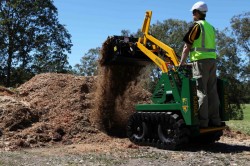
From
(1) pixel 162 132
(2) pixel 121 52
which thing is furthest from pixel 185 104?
(2) pixel 121 52

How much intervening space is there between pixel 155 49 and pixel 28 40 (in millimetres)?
28340

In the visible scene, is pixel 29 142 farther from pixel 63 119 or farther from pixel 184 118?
pixel 184 118

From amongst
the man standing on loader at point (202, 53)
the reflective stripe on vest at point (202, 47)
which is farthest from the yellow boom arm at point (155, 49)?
the reflective stripe on vest at point (202, 47)

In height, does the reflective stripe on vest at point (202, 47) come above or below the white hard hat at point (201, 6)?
below

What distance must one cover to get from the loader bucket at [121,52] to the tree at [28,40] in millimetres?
26220

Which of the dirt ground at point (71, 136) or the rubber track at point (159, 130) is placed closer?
the dirt ground at point (71, 136)

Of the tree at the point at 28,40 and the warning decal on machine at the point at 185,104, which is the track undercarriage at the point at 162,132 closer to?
the warning decal on machine at the point at 185,104

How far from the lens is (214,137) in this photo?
355 inches

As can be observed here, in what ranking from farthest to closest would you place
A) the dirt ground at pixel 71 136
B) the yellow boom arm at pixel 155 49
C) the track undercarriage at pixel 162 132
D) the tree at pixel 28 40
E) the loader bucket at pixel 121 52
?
1. the tree at pixel 28 40
2. the loader bucket at pixel 121 52
3. the yellow boom arm at pixel 155 49
4. the track undercarriage at pixel 162 132
5. the dirt ground at pixel 71 136

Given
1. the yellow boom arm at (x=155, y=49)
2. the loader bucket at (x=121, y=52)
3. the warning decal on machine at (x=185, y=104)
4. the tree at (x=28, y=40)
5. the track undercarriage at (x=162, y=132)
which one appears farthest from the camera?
the tree at (x=28, y=40)

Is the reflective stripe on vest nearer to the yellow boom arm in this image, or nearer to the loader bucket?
the yellow boom arm

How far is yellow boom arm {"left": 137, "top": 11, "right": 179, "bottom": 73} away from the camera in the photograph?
884 cm

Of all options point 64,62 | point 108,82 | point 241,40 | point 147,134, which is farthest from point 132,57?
point 241,40

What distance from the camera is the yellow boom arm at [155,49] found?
884 cm
